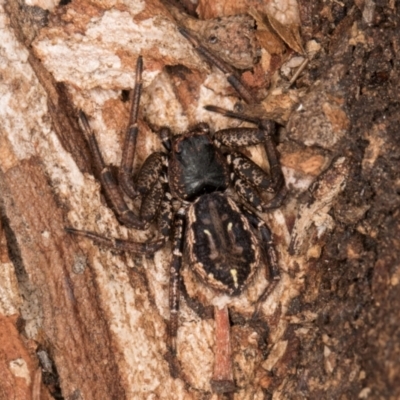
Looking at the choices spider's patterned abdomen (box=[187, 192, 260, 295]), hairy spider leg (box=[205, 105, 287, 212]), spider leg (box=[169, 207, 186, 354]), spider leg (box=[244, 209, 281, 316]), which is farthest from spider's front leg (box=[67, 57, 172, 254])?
spider leg (box=[244, 209, 281, 316])

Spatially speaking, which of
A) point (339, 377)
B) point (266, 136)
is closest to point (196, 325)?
point (339, 377)

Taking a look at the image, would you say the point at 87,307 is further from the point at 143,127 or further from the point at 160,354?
the point at 143,127

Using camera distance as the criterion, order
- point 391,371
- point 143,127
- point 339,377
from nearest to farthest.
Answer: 1. point 391,371
2. point 339,377
3. point 143,127

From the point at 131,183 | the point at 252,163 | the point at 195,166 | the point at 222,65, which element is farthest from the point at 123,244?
the point at 222,65

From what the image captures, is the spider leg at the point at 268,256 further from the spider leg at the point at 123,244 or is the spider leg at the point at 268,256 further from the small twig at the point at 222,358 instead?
the spider leg at the point at 123,244

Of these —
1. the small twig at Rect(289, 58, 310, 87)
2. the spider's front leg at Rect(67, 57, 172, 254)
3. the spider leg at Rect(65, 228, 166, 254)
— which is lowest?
the spider leg at Rect(65, 228, 166, 254)

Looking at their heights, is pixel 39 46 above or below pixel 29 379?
above

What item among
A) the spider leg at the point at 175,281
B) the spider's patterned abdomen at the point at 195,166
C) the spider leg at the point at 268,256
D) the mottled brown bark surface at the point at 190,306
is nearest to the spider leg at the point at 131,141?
the mottled brown bark surface at the point at 190,306

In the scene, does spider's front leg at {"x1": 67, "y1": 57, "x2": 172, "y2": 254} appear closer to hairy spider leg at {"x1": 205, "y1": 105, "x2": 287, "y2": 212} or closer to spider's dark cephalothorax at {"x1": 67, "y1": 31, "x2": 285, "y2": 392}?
spider's dark cephalothorax at {"x1": 67, "y1": 31, "x2": 285, "y2": 392}
